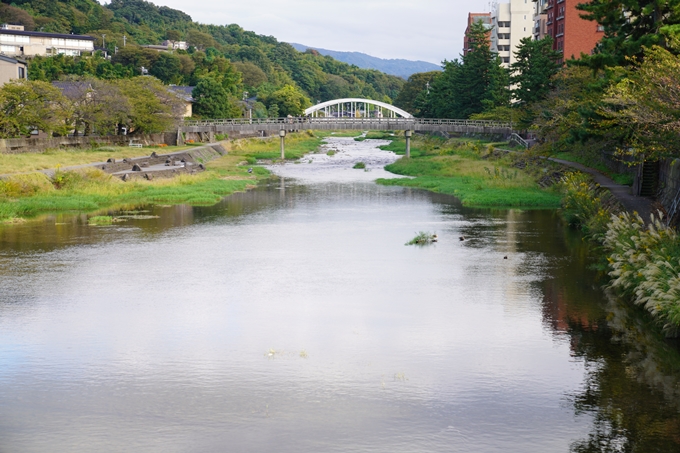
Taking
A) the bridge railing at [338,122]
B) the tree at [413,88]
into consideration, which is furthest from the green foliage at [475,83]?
the tree at [413,88]

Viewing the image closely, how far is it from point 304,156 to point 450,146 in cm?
1354

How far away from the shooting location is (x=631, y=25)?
26250 mm

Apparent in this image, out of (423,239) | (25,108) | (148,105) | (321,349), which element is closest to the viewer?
(321,349)

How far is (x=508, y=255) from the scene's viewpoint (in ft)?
74.0

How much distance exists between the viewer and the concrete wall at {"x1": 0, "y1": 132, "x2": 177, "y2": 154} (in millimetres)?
42688

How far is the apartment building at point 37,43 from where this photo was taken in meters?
103

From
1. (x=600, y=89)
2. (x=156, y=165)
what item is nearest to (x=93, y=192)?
(x=156, y=165)

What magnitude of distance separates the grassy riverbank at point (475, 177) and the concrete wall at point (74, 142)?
62.9 feet

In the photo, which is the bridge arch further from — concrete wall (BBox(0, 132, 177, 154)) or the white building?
concrete wall (BBox(0, 132, 177, 154))

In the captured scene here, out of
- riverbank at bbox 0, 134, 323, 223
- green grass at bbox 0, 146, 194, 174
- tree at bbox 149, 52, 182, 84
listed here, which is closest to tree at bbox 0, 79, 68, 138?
green grass at bbox 0, 146, 194, 174

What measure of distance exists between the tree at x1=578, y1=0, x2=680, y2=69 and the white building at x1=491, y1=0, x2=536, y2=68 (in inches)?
3085

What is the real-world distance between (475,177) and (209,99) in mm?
39547

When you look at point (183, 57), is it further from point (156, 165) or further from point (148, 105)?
point (156, 165)

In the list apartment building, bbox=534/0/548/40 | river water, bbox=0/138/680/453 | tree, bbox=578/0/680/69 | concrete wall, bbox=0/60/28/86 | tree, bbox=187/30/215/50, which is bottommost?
river water, bbox=0/138/680/453
